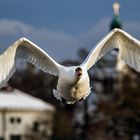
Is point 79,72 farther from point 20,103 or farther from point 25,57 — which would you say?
point 20,103

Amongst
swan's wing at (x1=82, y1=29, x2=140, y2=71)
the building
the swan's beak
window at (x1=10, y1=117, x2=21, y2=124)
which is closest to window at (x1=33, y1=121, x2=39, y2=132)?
the building

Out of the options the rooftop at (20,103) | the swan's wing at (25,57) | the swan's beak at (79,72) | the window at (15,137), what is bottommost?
the swan's beak at (79,72)

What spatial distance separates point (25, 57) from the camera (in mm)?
14969

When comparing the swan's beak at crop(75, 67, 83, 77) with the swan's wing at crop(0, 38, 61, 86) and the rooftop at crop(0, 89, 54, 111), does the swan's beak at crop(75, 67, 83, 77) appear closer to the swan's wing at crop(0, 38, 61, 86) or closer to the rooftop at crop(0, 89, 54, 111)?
the swan's wing at crop(0, 38, 61, 86)

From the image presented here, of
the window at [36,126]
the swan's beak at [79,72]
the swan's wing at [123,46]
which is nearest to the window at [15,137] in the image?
the window at [36,126]

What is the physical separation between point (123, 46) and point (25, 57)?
1600mm

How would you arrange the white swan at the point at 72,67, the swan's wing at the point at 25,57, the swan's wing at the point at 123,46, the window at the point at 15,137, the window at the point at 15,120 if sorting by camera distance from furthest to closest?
the window at the point at 15,120, the window at the point at 15,137, the swan's wing at the point at 123,46, the swan's wing at the point at 25,57, the white swan at the point at 72,67

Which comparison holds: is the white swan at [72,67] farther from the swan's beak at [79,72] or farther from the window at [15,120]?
the window at [15,120]

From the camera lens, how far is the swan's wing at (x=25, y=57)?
1438 cm

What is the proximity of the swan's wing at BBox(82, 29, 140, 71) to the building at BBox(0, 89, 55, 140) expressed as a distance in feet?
104

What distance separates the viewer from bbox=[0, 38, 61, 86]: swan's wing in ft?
47.2

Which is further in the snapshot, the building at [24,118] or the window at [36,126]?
the building at [24,118]

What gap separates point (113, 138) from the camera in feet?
152

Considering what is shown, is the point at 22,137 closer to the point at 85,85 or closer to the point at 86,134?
the point at 86,134
